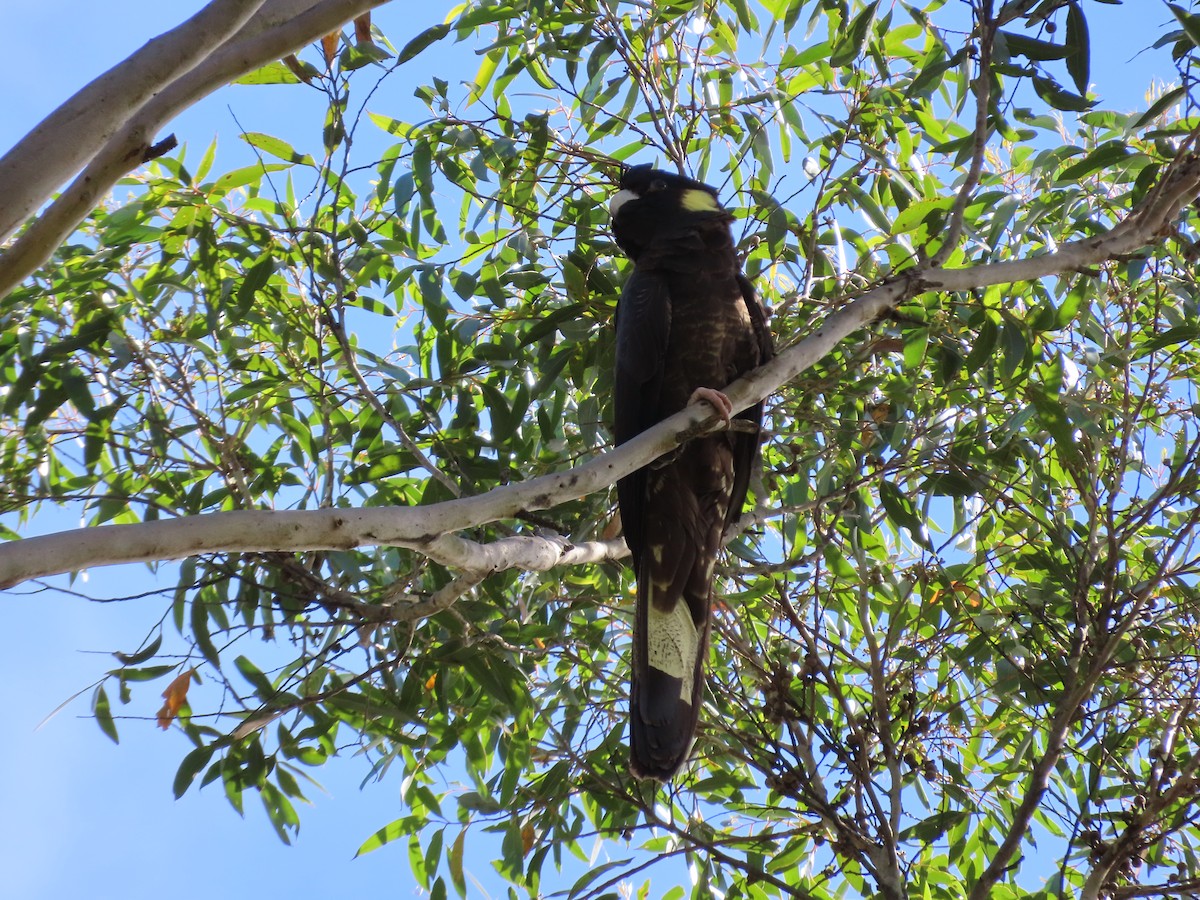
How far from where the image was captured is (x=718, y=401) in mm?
2521

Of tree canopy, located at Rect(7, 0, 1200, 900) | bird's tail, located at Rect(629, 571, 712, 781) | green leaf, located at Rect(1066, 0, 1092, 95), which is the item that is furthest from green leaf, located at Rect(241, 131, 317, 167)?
green leaf, located at Rect(1066, 0, 1092, 95)

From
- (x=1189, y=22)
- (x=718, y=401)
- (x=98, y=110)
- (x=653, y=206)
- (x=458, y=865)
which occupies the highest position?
(x=653, y=206)

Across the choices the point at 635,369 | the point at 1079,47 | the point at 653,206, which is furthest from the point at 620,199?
the point at 1079,47

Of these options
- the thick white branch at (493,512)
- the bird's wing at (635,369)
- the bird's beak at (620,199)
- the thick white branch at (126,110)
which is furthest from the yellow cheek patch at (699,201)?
the thick white branch at (126,110)

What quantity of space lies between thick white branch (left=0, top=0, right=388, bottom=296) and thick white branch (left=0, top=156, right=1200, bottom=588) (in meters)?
0.49

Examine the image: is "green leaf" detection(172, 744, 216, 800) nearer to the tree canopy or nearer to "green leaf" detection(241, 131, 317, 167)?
the tree canopy

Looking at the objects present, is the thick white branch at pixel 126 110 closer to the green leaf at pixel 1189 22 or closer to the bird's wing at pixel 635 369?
the bird's wing at pixel 635 369

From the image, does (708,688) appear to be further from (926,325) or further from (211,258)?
(211,258)

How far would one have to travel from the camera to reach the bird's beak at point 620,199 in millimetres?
3373

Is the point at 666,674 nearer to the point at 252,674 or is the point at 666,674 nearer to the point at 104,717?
the point at 252,674

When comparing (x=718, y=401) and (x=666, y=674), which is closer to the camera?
(x=718, y=401)

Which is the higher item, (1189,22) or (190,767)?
(1189,22)

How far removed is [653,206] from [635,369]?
655 mm

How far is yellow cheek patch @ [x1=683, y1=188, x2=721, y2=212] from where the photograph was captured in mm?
3348
